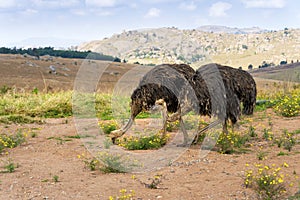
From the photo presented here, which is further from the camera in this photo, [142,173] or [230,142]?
[230,142]

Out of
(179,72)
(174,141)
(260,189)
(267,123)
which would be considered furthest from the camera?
(267,123)

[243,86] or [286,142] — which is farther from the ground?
[243,86]

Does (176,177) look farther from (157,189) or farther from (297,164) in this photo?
(297,164)

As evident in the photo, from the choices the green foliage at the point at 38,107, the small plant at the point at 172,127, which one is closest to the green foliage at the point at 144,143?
the small plant at the point at 172,127

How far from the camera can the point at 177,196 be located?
16.3ft

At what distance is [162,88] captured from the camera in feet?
23.2

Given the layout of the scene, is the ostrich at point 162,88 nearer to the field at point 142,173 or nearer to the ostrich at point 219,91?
the ostrich at point 219,91

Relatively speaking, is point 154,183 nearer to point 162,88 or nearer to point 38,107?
point 162,88

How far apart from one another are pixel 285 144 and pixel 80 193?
4171mm

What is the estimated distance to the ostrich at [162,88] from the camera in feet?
23.1

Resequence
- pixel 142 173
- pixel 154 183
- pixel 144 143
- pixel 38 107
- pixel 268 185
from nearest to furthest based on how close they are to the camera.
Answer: pixel 268 185, pixel 154 183, pixel 142 173, pixel 144 143, pixel 38 107

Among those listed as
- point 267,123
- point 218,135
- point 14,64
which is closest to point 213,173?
point 218,135

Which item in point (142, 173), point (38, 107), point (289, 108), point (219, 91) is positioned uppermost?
point (219, 91)

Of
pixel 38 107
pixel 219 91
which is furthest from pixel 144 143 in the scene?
pixel 38 107
